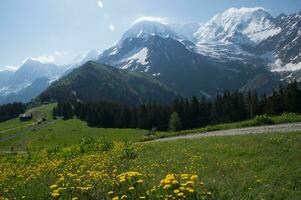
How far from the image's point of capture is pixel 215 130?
43469 mm

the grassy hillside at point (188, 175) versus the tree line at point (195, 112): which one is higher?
the tree line at point (195, 112)

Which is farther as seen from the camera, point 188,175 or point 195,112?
point 195,112

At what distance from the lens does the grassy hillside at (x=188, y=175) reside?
49.6 ft

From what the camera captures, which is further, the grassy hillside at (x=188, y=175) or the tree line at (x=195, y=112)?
the tree line at (x=195, y=112)

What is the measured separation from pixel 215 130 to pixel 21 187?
26.0 meters

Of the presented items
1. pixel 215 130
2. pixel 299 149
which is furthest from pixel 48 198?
pixel 215 130

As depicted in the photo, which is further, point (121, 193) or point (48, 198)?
point (48, 198)

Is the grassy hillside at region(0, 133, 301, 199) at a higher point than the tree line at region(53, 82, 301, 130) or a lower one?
lower

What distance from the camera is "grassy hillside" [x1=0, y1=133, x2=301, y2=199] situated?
15.1m

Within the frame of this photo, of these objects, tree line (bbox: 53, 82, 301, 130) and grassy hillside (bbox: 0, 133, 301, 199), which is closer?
grassy hillside (bbox: 0, 133, 301, 199)

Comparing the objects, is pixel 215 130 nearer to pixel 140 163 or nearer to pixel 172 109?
pixel 140 163

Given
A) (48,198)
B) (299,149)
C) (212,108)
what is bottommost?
(48,198)

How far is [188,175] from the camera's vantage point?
52.9ft

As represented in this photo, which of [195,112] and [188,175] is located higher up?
[195,112]
